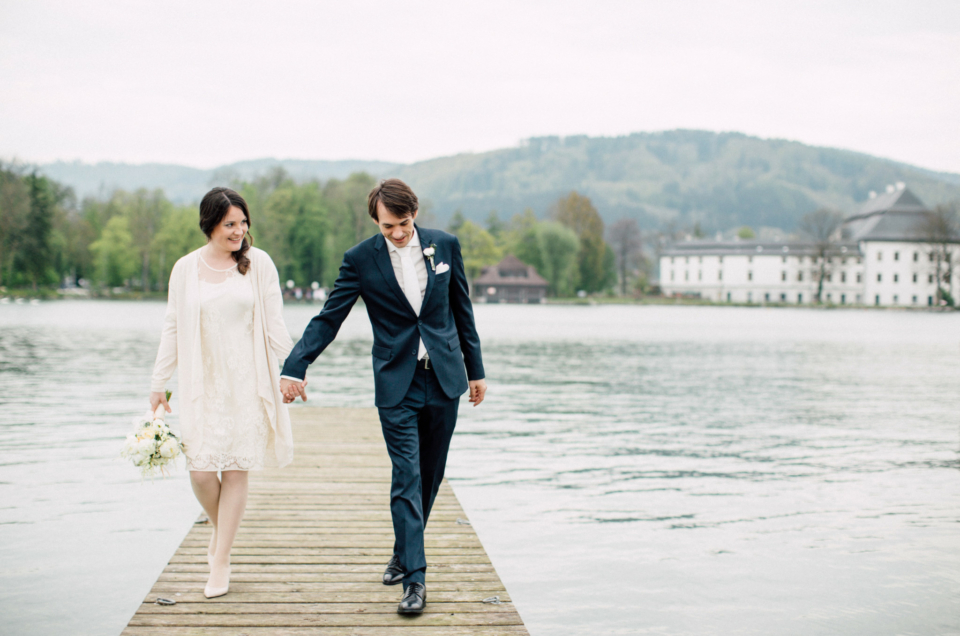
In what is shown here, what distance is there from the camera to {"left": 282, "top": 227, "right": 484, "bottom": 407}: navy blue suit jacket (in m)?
4.14

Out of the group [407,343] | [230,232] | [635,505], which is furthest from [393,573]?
[635,505]

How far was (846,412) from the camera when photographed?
17984mm

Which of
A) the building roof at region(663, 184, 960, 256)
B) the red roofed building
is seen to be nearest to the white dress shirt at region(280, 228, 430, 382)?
the red roofed building

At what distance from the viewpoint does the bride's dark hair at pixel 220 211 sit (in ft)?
13.3

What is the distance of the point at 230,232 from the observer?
4035 millimetres

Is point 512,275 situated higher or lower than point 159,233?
lower

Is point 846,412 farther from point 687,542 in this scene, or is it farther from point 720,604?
point 720,604

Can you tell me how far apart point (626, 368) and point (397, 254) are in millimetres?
23507

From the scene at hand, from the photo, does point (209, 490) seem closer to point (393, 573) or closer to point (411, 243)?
point (393, 573)

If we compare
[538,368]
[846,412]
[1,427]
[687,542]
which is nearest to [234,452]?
[687,542]

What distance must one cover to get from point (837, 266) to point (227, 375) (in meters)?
130

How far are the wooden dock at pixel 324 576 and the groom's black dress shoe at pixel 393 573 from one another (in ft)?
0.16

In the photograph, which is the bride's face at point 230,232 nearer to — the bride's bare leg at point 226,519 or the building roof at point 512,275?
the bride's bare leg at point 226,519

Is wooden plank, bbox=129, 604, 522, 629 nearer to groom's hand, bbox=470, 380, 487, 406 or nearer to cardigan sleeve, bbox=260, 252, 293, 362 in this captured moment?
groom's hand, bbox=470, 380, 487, 406
